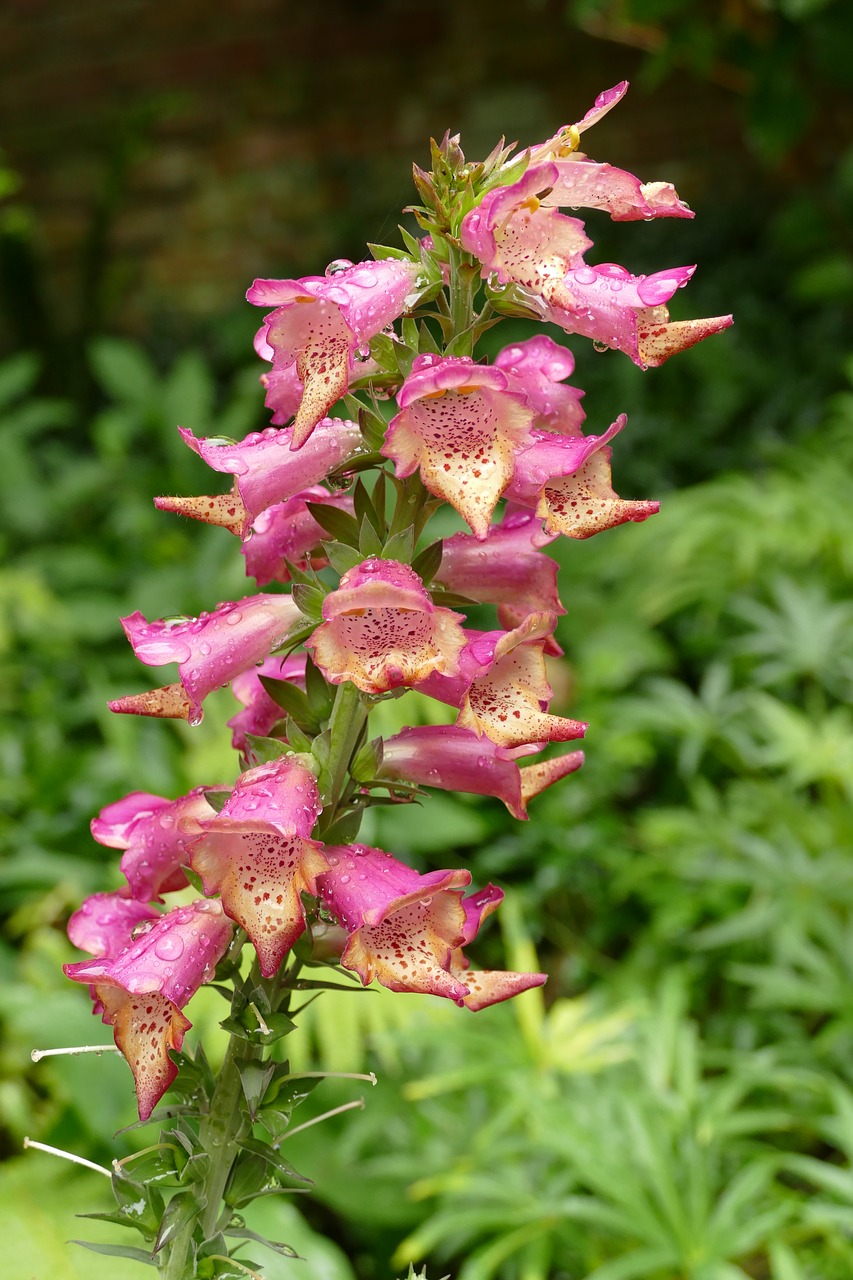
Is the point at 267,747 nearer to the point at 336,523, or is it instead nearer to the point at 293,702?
the point at 293,702

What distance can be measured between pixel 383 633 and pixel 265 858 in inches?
5.3

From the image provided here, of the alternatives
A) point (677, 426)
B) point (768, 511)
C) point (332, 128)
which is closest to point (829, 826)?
point (768, 511)

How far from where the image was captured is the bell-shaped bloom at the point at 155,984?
67 cm

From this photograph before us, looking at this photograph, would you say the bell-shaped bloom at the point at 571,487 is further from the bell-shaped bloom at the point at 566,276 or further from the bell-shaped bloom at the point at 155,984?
the bell-shaped bloom at the point at 155,984

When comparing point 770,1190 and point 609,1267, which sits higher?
point 609,1267

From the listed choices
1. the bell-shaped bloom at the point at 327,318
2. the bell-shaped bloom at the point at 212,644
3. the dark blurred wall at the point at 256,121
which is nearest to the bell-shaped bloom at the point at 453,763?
the bell-shaped bloom at the point at 212,644

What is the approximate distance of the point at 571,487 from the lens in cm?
71

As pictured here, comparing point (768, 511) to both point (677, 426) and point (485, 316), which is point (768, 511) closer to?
point (677, 426)

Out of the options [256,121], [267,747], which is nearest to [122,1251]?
[267,747]

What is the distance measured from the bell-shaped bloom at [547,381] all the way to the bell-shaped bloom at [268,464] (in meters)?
0.11

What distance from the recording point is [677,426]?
4.52m

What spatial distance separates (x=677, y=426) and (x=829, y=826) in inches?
90.5

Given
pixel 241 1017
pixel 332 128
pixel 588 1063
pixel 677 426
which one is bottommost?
pixel 677 426

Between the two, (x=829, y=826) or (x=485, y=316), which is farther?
(x=829, y=826)
